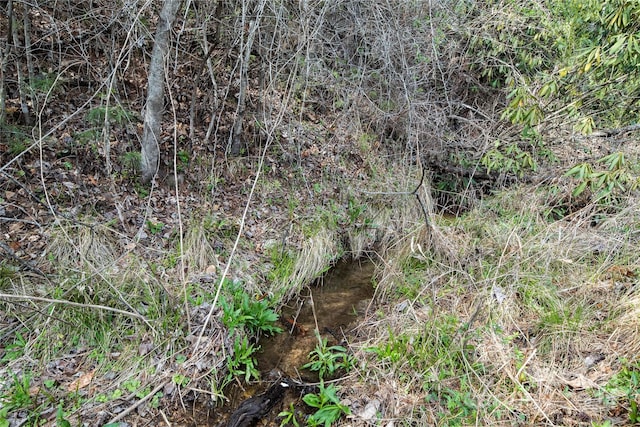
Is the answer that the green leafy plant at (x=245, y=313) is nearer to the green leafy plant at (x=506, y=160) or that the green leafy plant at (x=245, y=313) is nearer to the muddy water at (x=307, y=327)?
the muddy water at (x=307, y=327)

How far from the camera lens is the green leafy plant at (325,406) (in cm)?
271

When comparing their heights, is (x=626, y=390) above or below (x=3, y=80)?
below

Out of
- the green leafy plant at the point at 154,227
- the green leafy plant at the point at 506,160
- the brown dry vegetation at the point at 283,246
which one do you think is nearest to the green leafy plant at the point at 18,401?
the brown dry vegetation at the point at 283,246

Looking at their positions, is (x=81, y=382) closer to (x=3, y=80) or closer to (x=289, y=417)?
(x=289, y=417)

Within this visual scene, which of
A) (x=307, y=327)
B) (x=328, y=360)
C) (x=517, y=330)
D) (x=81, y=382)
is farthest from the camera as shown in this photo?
(x=307, y=327)

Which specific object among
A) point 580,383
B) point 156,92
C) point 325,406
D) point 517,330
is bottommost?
point 580,383

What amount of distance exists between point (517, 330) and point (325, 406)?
5.65 ft

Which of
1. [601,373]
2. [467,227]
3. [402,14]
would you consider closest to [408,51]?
[402,14]

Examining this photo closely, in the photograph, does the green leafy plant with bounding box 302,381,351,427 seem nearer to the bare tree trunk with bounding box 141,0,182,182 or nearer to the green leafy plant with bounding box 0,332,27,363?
the green leafy plant with bounding box 0,332,27,363

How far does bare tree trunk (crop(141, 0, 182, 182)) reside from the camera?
3.76 m

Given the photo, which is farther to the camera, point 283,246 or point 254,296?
point 283,246

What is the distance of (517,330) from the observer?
10.2 feet

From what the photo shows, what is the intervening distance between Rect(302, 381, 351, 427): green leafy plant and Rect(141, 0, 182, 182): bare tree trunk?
2.72 meters

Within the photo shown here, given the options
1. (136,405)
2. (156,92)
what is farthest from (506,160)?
(136,405)
